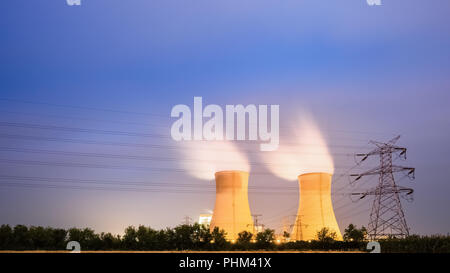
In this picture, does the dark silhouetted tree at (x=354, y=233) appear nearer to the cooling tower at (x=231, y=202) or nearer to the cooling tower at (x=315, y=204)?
the cooling tower at (x=315, y=204)

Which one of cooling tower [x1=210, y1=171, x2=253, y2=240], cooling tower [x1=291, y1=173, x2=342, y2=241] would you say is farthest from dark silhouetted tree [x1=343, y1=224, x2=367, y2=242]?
cooling tower [x1=210, y1=171, x2=253, y2=240]

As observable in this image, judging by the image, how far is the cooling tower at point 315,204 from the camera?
1296 inches

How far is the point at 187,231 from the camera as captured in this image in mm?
27953

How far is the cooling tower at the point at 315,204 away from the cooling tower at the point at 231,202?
4156 millimetres

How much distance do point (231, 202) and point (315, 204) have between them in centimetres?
588

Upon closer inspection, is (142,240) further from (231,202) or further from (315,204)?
(315,204)

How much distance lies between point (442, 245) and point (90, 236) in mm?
19367

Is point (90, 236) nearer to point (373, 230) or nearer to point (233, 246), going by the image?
point (233, 246)

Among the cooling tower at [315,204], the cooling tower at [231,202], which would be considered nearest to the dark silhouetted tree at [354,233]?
the cooling tower at [315,204]

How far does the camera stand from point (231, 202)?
1280 inches

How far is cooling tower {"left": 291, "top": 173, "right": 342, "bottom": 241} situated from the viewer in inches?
1296

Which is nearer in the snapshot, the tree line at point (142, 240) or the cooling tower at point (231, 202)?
the tree line at point (142, 240)

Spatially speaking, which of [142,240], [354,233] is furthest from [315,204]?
[142,240]
